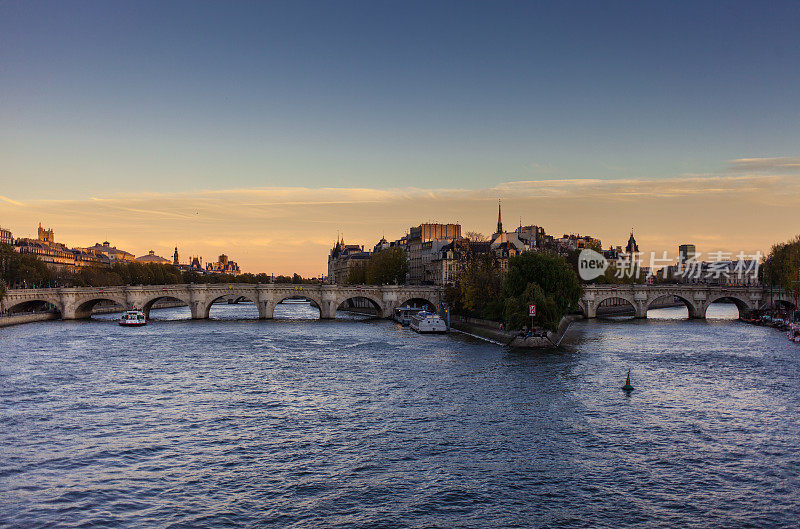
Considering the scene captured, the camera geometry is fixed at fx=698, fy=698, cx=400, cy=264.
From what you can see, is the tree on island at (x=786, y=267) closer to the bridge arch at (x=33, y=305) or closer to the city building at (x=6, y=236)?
the bridge arch at (x=33, y=305)

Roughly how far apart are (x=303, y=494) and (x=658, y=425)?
56.2 feet

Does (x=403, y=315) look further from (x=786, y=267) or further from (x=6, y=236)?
(x=6, y=236)

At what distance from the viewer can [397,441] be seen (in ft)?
92.2

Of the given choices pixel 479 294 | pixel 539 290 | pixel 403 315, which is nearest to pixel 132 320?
pixel 403 315

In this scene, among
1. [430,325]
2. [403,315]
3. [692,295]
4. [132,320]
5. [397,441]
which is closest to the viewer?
[397,441]

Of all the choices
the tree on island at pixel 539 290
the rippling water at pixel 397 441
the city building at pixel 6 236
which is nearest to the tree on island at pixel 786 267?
the tree on island at pixel 539 290

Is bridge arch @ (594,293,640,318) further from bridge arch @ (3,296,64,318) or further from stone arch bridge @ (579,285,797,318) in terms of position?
bridge arch @ (3,296,64,318)

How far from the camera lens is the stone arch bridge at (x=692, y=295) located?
349 ft

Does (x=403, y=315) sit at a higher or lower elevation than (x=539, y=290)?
lower

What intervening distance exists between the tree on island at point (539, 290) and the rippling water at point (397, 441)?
7501mm

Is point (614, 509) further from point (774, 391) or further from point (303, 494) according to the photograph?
point (774, 391)

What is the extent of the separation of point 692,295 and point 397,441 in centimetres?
9182

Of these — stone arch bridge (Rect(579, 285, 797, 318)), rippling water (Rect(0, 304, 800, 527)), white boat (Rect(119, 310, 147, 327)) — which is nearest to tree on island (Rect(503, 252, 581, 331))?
rippling water (Rect(0, 304, 800, 527))

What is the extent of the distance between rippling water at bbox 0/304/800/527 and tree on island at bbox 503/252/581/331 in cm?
750
